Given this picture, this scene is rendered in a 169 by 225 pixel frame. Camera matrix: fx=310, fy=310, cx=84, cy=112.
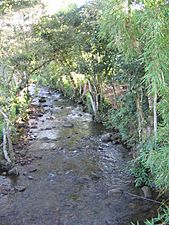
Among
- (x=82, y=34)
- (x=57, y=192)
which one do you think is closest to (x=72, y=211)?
(x=57, y=192)

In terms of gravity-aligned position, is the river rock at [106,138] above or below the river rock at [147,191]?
above

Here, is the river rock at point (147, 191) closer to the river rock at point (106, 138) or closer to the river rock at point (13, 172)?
the river rock at point (13, 172)

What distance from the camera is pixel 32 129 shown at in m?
17.4

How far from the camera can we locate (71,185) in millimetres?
9938

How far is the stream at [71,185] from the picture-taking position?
8086 millimetres

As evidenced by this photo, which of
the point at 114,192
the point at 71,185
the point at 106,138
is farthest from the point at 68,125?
the point at 114,192

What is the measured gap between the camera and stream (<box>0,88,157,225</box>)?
8.09m

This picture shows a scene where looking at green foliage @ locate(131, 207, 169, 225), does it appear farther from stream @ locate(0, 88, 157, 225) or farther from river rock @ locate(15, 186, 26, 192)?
river rock @ locate(15, 186, 26, 192)

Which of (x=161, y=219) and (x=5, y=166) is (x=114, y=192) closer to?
(x=161, y=219)

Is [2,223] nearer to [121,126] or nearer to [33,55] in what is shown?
[121,126]

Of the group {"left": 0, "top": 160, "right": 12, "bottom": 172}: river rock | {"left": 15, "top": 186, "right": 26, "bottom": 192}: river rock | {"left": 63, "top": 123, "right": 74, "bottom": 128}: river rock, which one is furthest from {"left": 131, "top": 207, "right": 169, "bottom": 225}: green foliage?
{"left": 63, "top": 123, "right": 74, "bottom": 128}: river rock

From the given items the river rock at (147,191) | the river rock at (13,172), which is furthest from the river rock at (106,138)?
the river rock at (147,191)

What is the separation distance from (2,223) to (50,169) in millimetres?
3593

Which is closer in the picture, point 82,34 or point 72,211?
point 72,211
